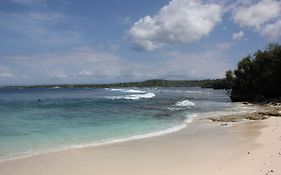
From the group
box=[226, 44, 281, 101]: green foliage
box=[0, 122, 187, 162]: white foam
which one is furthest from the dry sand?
box=[226, 44, 281, 101]: green foliage

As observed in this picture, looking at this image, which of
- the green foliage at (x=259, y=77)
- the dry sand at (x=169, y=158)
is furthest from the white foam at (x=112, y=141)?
the green foliage at (x=259, y=77)

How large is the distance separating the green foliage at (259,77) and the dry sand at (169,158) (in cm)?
3534

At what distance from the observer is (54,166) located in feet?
42.2

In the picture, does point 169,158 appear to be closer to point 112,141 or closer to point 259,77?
point 112,141

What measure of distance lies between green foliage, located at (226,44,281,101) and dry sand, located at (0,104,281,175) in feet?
116

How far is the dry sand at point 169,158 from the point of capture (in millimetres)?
11836

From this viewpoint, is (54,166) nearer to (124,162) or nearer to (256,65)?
(124,162)

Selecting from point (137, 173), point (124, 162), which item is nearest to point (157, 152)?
point (124, 162)

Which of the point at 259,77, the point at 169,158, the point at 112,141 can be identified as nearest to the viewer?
the point at 169,158

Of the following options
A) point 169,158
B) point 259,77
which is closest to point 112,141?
point 169,158

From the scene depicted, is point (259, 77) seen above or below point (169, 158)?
above

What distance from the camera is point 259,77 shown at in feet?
179

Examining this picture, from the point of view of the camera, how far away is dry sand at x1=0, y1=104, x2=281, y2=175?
1184cm

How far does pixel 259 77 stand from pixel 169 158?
44.4 m
